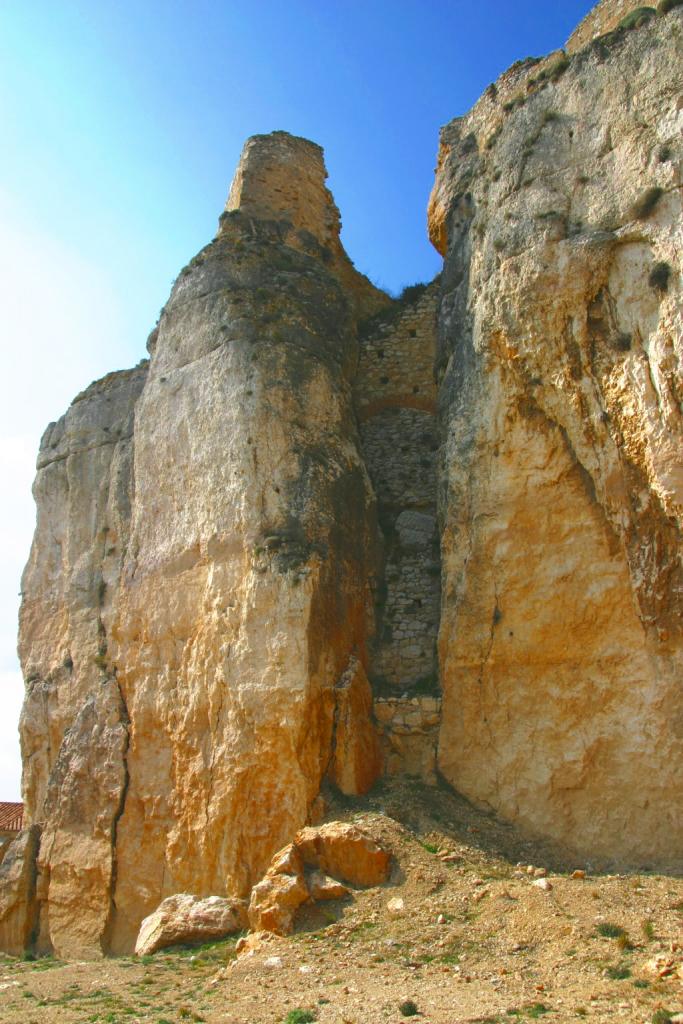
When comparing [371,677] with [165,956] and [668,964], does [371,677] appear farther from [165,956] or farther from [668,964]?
[668,964]

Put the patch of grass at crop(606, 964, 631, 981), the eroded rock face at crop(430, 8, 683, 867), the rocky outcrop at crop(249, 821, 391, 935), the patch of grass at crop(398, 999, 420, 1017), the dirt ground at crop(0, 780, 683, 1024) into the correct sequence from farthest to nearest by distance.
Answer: the eroded rock face at crop(430, 8, 683, 867)
the rocky outcrop at crop(249, 821, 391, 935)
the patch of grass at crop(606, 964, 631, 981)
the dirt ground at crop(0, 780, 683, 1024)
the patch of grass at crop(398, 999, 420, 1017)

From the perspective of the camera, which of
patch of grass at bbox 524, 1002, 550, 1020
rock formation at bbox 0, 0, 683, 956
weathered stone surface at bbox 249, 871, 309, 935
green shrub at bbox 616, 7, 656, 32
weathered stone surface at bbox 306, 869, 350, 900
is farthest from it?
green shrub at bbox 616, 7, 656, 32

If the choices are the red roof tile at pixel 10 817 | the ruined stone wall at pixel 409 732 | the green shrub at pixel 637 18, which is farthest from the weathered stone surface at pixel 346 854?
the red roof tile at pixel 10 817

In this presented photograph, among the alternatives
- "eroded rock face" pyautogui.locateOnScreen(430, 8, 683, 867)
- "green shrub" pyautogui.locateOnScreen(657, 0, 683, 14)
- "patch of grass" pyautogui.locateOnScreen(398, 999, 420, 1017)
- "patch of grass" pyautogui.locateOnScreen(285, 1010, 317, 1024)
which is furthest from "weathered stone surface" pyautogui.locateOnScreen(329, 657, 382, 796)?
"green shrub" pyautogui.locateOnScreen(657, 0, 683, 14)

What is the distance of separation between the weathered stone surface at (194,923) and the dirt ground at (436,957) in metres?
0.20

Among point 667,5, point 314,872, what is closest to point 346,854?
point 314,872

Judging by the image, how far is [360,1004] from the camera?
721cm

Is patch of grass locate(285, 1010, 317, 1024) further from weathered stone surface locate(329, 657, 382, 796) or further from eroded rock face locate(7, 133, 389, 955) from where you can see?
weathered stone surface locate(329, 657, 382, 796)

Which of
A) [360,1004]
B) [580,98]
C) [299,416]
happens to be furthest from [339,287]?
[360,1004]

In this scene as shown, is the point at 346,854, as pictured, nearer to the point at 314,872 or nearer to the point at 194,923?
the point at 314,872

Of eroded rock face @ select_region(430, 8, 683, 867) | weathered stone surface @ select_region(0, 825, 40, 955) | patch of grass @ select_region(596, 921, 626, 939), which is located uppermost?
eroded rock face @ select_region(430, 8, 683, 867)

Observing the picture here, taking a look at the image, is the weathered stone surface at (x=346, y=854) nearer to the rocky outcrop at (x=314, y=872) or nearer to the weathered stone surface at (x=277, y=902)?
the rocky outcrop at (x=314, y=872)

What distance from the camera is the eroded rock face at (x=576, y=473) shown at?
32.6 ft

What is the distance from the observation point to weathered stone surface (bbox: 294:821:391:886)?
9.57m
